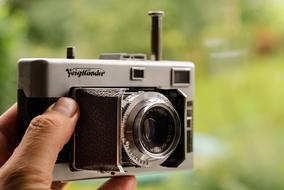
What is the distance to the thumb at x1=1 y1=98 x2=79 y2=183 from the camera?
1.00m

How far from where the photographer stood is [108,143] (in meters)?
1.09

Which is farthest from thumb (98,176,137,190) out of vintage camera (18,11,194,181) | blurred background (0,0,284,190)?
blurred background (0,0,284,190)

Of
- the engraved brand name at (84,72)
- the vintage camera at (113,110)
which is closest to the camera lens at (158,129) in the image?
the vintage camera at (113,110)

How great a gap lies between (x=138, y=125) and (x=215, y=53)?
0.78 m

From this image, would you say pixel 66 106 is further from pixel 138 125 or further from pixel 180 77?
pixel 180 77

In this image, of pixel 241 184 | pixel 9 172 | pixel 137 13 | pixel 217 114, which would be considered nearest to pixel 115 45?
pixel 137 13

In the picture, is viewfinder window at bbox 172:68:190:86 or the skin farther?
viewfinder window at bbox 172:68:190:86

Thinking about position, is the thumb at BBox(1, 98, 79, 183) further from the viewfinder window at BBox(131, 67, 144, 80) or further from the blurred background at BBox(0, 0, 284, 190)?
the blurred background at BBox(0, 0, 284, 190)

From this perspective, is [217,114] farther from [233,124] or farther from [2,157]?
[2,157]

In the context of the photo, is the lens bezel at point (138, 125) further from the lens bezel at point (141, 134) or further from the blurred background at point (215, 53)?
the blurred background at point (215, 53)

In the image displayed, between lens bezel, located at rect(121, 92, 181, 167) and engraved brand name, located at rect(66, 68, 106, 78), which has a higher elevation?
engraved brand name, located at rect(66, 68, 106, 78)

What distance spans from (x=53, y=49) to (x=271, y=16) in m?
0.57

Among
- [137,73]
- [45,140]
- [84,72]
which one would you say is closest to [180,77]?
[137,73]

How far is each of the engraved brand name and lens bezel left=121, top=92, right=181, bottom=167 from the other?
0.06 meters
